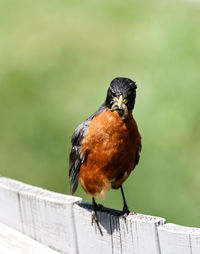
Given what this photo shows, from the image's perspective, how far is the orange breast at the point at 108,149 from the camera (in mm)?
4074

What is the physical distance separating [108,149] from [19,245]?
79 centimetres

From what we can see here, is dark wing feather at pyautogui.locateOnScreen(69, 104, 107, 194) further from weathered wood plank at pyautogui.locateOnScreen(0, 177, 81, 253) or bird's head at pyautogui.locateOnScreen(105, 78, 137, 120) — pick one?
weathered wood plank at pyautogui.locateOnScreen(0, 177, 81, 253)

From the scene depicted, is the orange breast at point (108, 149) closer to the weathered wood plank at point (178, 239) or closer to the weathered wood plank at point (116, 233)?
the weathered wood plank at point (116, 233)

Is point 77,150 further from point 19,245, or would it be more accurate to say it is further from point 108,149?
point 19,245

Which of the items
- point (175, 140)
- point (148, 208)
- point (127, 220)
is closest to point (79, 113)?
point (175, 140)

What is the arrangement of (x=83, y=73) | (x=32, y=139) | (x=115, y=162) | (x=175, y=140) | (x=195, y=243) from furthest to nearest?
(x=83, y=73)
(x=32, y=139)
(x=175, y=140)
(x=115, y=162)
(x=195, y=243)

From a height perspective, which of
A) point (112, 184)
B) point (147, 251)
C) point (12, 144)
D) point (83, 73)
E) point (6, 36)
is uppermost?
point (6, 36)

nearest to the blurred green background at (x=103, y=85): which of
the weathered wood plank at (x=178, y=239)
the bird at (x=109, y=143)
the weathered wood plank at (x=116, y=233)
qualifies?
the bird at (x=109, y=143)

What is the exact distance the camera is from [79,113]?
745 cm

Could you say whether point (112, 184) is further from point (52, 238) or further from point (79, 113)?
point (79, 113)

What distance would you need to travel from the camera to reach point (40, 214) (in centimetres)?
391

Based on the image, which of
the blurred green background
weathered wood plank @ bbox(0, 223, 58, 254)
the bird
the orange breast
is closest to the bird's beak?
the bird

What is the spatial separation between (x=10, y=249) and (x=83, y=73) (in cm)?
435

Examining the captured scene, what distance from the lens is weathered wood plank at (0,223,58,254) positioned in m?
3.84
